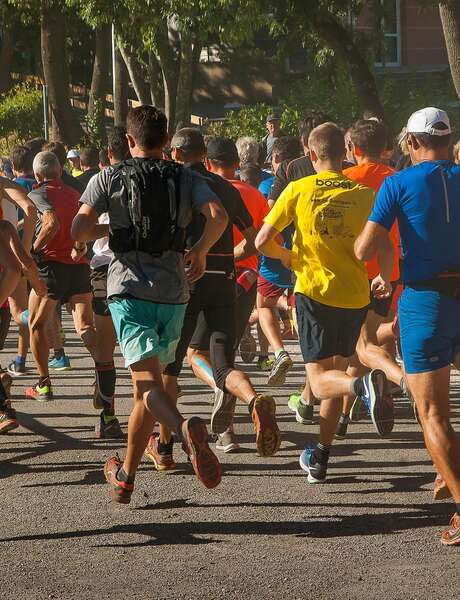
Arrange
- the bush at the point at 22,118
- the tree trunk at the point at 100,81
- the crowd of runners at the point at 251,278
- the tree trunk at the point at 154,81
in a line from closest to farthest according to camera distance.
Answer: the crowd of runners at the point at 251,278, the tree trunk at the point at 154,81, the tree trunk at the point at 100,81, the bush at the point at 22,118

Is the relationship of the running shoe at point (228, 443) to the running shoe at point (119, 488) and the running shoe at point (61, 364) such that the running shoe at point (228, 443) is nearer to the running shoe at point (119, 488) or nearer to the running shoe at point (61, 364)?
the running shoe at point (119, 488)

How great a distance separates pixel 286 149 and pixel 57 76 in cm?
2086

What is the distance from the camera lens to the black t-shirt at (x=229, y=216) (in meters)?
8.35

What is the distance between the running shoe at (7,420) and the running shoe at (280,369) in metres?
2.34

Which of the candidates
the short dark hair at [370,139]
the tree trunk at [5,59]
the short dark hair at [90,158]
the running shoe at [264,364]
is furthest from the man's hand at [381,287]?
the tree trunk at [5,59]

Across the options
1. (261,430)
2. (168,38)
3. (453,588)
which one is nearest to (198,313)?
(261,430)

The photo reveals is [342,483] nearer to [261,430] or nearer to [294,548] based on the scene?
[261,430]

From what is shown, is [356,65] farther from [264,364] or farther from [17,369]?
[17,369]

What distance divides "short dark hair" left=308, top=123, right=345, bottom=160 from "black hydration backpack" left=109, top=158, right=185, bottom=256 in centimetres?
129

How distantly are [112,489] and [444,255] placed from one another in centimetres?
216

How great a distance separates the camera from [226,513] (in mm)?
7121

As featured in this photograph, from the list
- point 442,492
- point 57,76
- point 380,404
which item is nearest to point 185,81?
point 57,76

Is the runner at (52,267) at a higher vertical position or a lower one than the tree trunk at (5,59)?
lower

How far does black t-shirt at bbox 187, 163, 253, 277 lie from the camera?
8.35m
